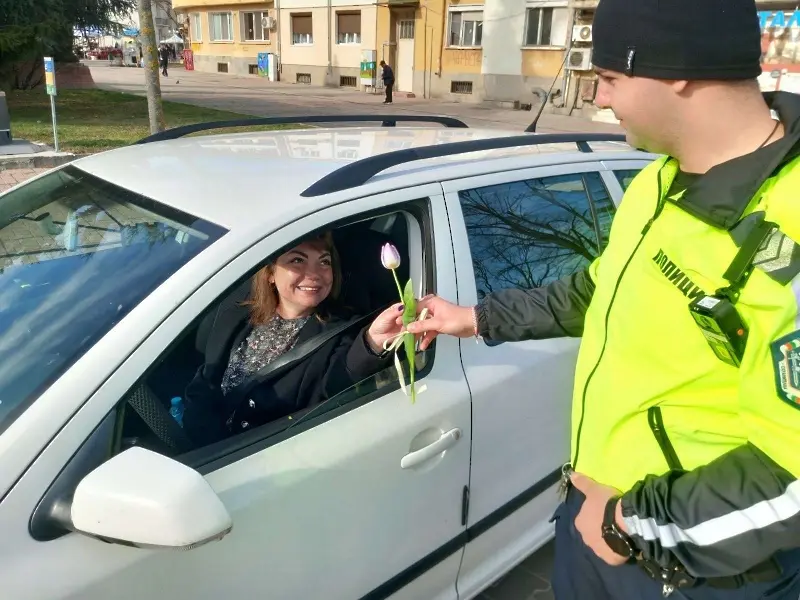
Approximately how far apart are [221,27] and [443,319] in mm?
39958

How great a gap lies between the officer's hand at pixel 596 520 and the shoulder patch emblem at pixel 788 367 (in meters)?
0.39

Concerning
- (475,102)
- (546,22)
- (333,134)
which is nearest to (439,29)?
(475,102)

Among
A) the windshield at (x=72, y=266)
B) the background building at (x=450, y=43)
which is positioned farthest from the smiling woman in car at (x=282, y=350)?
the background building at (x=450, y=43)

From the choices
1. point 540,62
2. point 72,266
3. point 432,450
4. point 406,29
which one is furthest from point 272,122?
point 406,29

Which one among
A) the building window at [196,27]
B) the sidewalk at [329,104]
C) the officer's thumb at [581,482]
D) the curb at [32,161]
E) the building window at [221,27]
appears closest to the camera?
the officer's thumb at [581,482]

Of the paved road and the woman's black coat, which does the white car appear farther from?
the paved road

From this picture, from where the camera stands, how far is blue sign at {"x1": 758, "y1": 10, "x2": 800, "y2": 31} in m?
14.8

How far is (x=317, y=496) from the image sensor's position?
1546 mm

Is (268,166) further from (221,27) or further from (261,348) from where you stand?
(221,27)

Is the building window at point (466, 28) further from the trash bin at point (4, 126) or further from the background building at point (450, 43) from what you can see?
the trash bin at point (4, 126)

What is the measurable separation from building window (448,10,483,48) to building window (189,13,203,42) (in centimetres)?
2136

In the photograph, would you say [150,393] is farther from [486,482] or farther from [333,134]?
[333,134]

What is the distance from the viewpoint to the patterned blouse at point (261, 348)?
2.04 m

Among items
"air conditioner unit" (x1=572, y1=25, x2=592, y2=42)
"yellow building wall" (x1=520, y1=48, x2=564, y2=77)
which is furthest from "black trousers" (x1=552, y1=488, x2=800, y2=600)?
"yellow building wall" (x1=520, y1=48, x2=564, y2=77)
